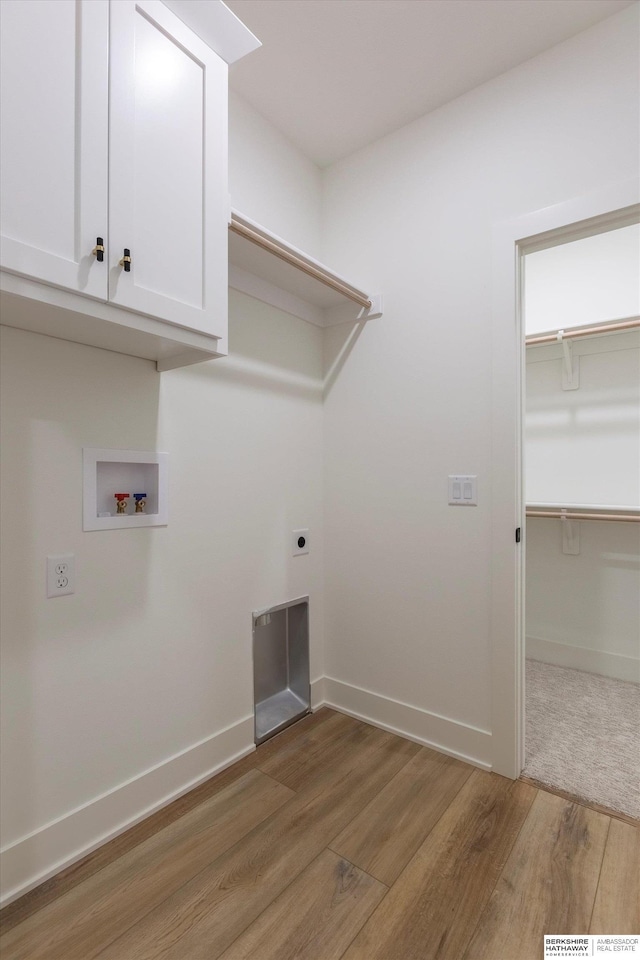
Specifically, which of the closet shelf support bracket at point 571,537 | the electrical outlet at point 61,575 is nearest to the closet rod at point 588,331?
the closet shelf support bracket at point 571,537

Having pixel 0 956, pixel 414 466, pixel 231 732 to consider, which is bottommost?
pixel 0 956

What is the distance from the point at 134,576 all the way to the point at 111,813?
75 cm

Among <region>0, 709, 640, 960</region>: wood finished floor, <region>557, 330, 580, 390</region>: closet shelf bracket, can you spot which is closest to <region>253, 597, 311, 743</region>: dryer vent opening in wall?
<region>0, 709, 640, 960</region>: wood finished floor

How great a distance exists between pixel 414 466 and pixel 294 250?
3.35 feet

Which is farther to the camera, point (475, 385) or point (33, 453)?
point (475, 385)

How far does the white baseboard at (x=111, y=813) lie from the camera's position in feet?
4.37

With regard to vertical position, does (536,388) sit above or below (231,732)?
above

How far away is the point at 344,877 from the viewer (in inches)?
55.0

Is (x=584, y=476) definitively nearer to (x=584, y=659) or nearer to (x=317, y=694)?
(x=584, y=659)

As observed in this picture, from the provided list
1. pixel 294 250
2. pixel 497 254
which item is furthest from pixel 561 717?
pixel 294 250

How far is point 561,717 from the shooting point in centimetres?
234

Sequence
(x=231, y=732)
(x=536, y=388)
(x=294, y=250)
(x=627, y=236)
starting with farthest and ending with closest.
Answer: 1. (x=536, y=388)
2. (x=627, y=236)
3. (x=231, y=732)
4. (x=294, y=250)

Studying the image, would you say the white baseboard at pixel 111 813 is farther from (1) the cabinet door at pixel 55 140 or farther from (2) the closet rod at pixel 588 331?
(2) the closet rod at pixel 588 331

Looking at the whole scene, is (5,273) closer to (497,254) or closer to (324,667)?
(497,254)
